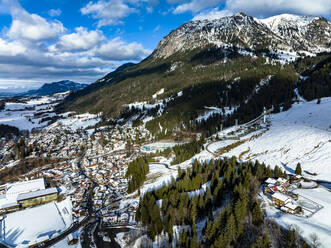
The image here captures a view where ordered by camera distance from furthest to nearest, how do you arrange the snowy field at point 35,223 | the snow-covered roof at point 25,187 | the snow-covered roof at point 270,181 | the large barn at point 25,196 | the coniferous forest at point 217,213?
the snow-covered roof at point 25,187
the large barn at point 25,196
the snowy field at point 35,223
the snow-covered roof at point 270,181
the coniferous forest at point 217,213

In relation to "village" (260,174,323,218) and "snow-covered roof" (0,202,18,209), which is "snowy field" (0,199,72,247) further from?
"village" (260,174,323,218)

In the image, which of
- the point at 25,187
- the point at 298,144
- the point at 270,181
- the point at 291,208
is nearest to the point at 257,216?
the point at 291,208

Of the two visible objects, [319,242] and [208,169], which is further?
[208,169]

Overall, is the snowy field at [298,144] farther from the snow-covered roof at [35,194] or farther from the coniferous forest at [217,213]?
the snow-covered roof at [35,194]

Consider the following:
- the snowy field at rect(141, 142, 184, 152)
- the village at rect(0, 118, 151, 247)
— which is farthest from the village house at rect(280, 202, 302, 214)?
the snowy field at rect(141, 142, 184, 152)

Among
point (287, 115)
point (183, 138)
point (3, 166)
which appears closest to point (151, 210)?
point (183, 138)

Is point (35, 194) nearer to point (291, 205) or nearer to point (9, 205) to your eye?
point (9, 205)

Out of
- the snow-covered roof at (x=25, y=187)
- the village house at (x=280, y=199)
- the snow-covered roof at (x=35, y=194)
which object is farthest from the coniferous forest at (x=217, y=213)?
the snow-covered roof at (x=25, y=187)

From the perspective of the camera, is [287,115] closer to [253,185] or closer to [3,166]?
[253,185]

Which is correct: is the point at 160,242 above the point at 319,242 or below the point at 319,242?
below
